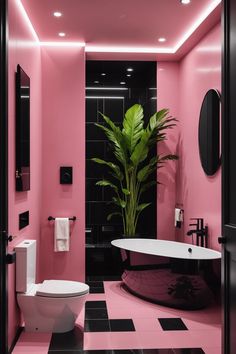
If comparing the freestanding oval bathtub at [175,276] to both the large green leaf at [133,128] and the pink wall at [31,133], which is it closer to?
the pink wall at [31,133]

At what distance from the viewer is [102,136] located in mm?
5652

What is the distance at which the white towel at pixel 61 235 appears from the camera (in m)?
4.31

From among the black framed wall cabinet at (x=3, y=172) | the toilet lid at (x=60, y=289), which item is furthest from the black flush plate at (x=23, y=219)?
the black framed wall cabinet at (x=3, y=172)

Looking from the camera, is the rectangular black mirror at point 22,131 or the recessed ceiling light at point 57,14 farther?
the recessed ceiling light at point 57,14

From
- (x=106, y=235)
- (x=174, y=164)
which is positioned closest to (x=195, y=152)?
(x=174, y=164)

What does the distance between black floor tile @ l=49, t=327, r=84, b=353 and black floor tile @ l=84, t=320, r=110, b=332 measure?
0.29 ft

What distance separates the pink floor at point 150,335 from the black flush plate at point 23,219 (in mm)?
918

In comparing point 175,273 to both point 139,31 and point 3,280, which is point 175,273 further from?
point 139,31

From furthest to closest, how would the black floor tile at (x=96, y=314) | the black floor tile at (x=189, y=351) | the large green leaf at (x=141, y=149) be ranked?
the large green leaf at (x=141, y=149), the black floor tile at (x=96, y=314), the black floor tile at (x=189, y=351)

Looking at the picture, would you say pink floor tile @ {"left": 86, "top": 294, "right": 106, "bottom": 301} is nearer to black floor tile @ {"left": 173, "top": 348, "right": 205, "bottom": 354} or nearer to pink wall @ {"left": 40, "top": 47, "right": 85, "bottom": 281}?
pink wall @ {"left": 40, "top": 47, "right": 85, "bottom": 281}

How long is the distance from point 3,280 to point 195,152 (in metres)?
3.03

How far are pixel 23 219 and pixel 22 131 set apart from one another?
78 cm

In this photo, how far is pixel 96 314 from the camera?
3738mm

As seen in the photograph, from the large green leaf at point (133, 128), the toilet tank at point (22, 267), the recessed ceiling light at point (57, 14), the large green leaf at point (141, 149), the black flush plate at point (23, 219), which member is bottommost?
the toilet tank at point (22, 267)
